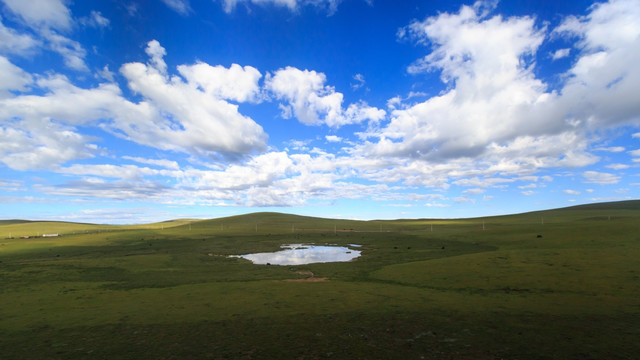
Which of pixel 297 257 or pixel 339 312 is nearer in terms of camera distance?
pixel 339 312

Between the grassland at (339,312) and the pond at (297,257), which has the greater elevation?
the grassland at (339,312)

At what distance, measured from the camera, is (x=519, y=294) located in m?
17.5

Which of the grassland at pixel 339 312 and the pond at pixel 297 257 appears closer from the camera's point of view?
the grassland at pixel 339 312

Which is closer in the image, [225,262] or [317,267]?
[317,267]

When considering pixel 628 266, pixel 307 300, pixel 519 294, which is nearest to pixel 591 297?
pixel 519 294

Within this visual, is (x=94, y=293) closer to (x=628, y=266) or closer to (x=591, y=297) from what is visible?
(x=591, y=297)

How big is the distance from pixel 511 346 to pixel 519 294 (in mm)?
8583

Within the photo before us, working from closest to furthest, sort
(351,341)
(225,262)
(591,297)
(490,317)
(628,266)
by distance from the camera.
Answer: (351,341) → (490,317) → (591,297) → (628,266) → (225,262)

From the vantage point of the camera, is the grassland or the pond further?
the pond

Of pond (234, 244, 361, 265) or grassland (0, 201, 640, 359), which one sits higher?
grassland (0, 201, 640, 359)

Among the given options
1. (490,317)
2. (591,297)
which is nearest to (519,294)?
(591,297)

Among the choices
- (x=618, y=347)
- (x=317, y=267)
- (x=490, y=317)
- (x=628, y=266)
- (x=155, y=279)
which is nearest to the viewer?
(x=618, y=347)

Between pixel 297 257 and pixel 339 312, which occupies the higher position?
pixel 339 312

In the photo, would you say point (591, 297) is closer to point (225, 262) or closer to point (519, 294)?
point (519, 294)
